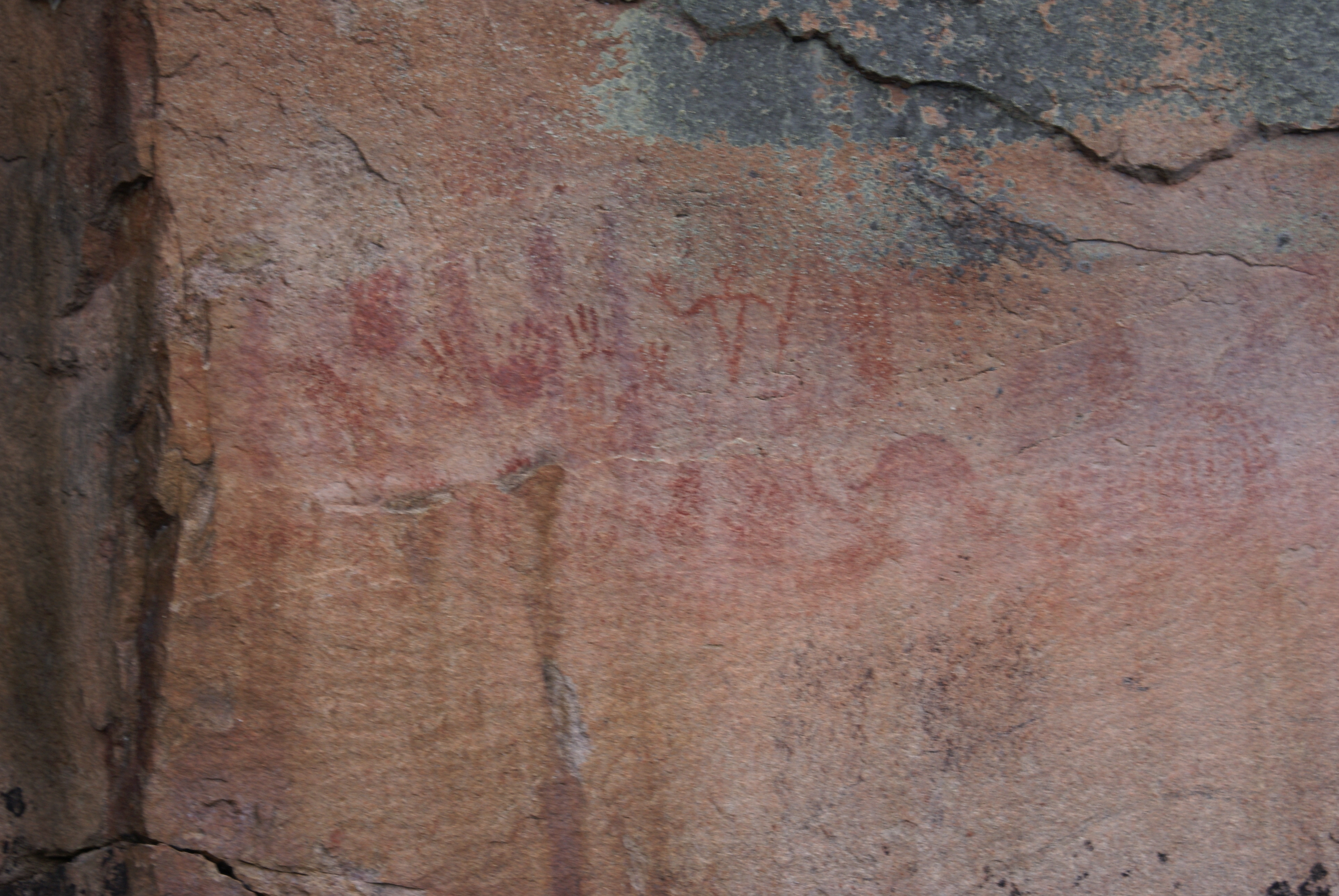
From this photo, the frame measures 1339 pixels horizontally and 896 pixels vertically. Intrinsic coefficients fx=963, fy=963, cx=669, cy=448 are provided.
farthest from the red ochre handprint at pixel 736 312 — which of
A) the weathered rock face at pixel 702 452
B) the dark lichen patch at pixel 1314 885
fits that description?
the dark lichen patch at pixel 1314 885

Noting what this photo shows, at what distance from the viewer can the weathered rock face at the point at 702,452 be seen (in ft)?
4.75

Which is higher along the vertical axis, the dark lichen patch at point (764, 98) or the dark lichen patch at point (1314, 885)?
the dark lichen patch at point (764, 98)

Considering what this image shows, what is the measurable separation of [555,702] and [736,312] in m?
0.66

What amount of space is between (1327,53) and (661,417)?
1223mm

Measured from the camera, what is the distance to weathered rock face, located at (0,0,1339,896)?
1.45 m

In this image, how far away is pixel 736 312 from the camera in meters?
1.50

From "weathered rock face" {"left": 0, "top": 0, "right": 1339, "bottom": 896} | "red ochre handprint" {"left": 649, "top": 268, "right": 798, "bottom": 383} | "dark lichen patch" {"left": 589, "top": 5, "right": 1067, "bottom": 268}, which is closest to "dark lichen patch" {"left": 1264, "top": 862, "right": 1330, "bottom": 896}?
"weathered rock face" {"left": 0, "top": 0, "right": 1339, "bottom": 896}

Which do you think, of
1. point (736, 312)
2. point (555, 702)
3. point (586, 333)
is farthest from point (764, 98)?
point (555, 702)

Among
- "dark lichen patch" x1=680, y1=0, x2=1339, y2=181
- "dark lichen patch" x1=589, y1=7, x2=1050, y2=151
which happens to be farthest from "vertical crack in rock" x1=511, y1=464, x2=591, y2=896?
"dark lichen patch" x1=680, y1=0, x2=1339, y2=181

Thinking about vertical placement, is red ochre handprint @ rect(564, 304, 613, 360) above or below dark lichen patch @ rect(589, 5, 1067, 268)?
below

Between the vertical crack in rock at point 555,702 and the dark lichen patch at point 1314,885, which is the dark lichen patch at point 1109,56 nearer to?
the vertical crack in rock at point 555,702

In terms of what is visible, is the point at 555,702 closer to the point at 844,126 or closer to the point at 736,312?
the point at 736,312

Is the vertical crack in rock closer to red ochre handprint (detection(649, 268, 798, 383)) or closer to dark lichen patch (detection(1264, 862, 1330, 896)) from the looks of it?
red ochre handprint (detection(649, 268, 798, 383))

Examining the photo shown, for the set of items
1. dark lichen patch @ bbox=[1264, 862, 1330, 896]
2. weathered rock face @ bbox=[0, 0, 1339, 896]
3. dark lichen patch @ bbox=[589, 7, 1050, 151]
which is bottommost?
dark lichen patch @ bbox=[1264, 862, 1330, 896]
